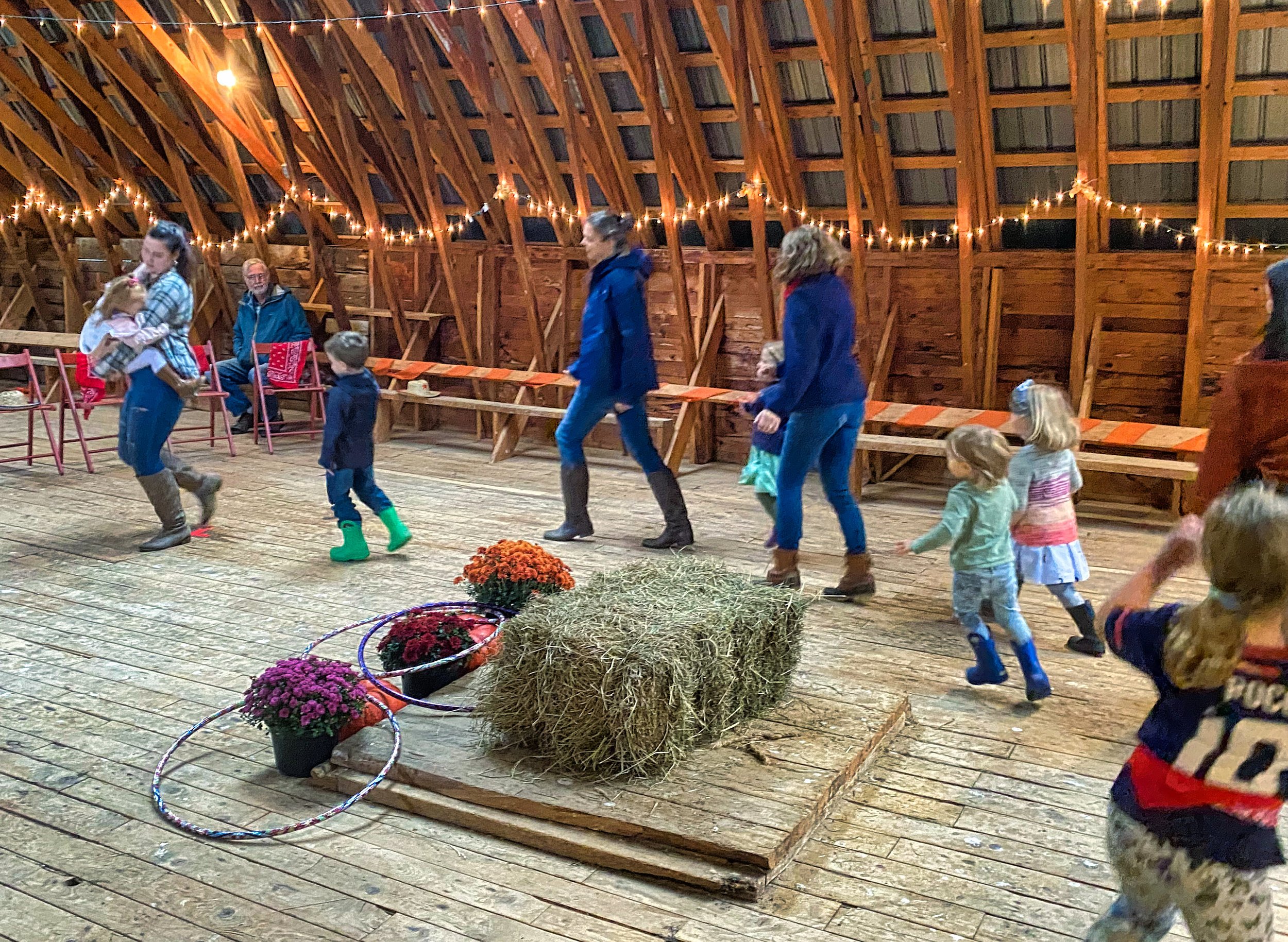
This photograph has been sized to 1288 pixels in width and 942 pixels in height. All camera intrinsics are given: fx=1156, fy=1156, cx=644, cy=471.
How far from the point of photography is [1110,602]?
204cm

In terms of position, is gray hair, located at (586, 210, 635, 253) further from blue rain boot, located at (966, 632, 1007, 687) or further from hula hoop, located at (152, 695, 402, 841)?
hula hoop, located at (152, 695, 402, 841)

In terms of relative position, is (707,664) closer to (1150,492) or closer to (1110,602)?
(1110,602)

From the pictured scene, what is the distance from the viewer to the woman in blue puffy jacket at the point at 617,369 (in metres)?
5.22

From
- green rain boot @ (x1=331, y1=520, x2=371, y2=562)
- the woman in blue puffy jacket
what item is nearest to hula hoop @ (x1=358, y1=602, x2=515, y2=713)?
green rain boot @ (x1=331, y1=520, x2=371, y2=562)

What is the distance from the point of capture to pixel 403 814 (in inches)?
122

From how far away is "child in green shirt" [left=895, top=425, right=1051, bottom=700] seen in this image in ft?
12.0

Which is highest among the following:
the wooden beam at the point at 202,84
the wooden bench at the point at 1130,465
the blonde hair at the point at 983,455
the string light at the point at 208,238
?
the wooden beam at the point at 202,84

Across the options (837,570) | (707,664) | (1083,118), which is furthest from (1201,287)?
(707,664)

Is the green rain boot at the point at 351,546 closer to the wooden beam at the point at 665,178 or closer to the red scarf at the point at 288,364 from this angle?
the wooden beam at the point at 665,178

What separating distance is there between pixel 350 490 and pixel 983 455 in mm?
2915

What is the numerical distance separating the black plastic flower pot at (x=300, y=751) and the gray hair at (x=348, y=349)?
2.12m

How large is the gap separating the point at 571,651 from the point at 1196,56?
169 inches

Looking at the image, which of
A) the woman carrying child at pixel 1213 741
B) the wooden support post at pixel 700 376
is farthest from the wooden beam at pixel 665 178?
the woman carrying child at pixel 1213 741

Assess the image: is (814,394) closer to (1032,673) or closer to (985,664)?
(985,664)
